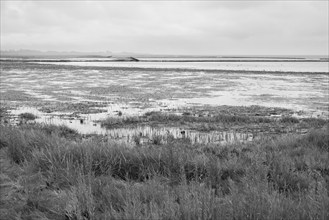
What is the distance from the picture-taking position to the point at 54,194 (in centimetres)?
570

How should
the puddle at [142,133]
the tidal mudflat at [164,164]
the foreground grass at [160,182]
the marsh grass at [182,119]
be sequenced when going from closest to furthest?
1. the foreground grass at [160,182]
2. the tidal mudflat at [164,164]
3. the puddle at [142,133]
4. the marsh grass at [182,119]

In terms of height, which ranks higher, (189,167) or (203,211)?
(203,211)

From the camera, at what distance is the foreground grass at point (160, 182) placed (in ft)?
14.4

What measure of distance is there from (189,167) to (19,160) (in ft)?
13.4

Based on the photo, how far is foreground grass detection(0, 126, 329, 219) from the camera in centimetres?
438

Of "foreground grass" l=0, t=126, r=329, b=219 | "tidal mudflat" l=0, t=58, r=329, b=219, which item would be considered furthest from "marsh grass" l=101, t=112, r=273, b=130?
"foreground grass" l=0, t=126, r=329, b=219

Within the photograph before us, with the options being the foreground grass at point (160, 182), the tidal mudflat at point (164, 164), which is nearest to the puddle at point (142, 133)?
the tidal mudflat at point (164, 164)

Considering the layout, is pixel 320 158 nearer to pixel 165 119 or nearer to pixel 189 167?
pixel 189 167

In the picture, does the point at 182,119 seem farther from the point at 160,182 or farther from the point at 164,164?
the point at 160,182

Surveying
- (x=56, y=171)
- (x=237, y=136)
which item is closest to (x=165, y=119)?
(x=237, y=136)

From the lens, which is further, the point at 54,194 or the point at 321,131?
the point at 321,131

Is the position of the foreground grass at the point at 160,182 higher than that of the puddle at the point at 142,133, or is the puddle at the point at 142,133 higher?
the foreground grass at the point at 160,182

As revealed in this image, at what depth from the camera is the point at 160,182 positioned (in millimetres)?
6379

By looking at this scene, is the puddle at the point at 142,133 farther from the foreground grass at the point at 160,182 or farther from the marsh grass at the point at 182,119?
the foreground grass at the point at 160,182
